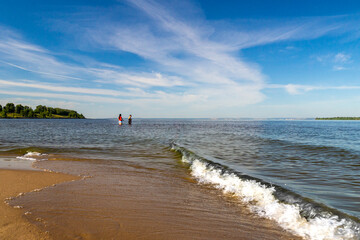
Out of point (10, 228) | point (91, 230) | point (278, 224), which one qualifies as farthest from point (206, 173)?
point (10, 228)

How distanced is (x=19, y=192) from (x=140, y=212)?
3.97 m

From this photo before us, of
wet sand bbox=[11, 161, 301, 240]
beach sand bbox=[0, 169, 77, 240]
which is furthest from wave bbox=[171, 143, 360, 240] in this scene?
beach sand bbox=[0, 169, 77, 240]

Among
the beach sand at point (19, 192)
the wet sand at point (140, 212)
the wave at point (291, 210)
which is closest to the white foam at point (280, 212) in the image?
the wave at point (291, 210)

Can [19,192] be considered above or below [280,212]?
above

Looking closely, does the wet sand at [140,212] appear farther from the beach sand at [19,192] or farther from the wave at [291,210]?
the wave at [291,210]

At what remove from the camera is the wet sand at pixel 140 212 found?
4.62 meters

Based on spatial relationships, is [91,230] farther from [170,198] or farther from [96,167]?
[96,167]

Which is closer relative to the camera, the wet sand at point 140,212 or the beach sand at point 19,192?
the beach sand at point 19,192

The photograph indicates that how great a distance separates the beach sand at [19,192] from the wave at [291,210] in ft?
17.2

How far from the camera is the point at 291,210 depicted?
5.95m

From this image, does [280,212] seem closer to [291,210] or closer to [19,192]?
[291,210]

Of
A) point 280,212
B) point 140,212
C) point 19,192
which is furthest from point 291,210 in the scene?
point 19,192

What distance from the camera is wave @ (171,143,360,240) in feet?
16.1

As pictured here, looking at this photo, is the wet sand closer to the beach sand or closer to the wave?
the beach sand
